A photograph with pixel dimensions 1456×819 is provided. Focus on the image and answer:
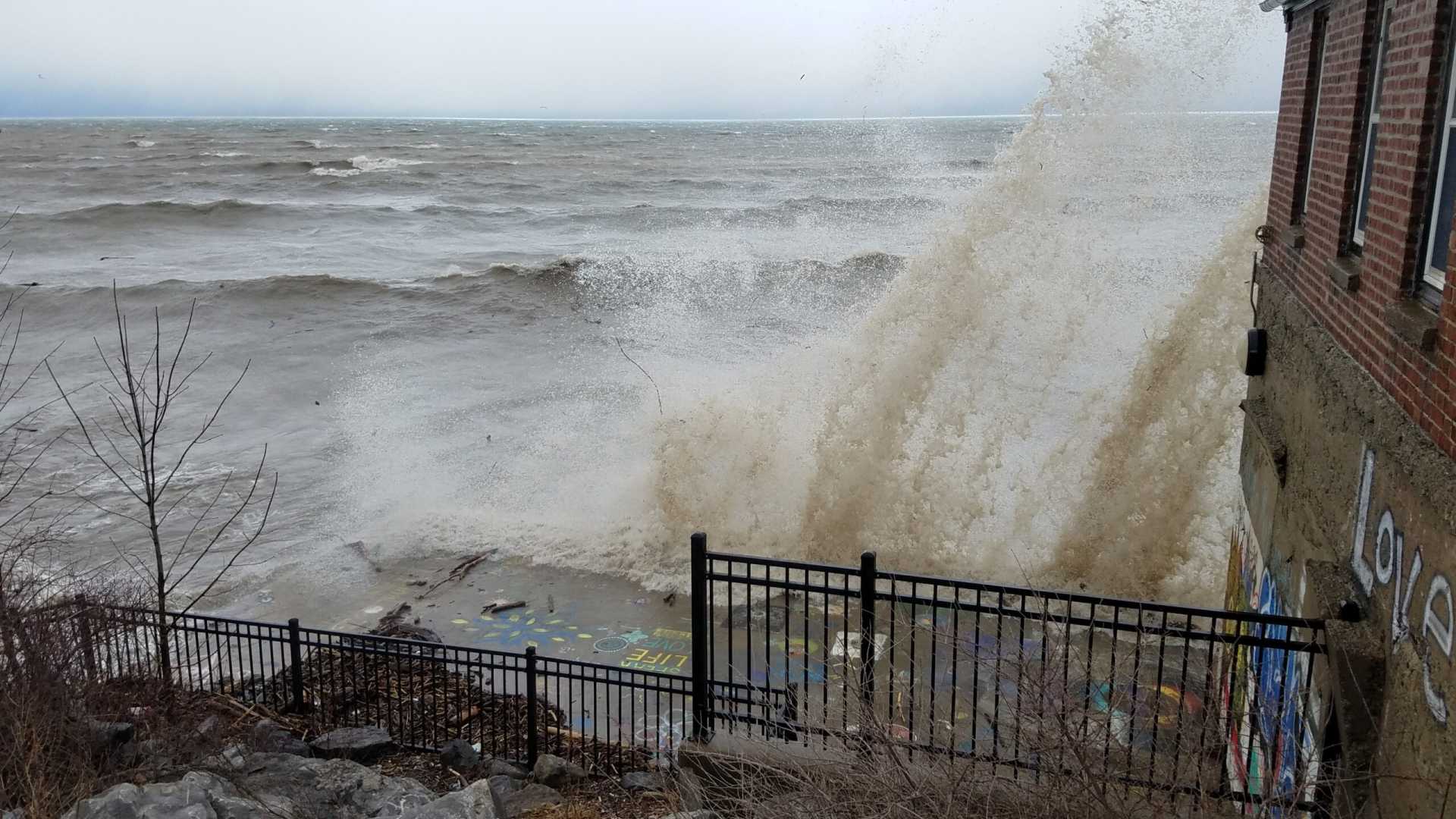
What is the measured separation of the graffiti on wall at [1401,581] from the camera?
3.41 meters

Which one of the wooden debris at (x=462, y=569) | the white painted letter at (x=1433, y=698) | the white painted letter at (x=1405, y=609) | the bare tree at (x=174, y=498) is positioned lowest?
the wooden debris at (x=462, y=569)

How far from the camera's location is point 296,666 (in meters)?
8.37

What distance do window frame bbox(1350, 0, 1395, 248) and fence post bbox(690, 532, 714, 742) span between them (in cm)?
384

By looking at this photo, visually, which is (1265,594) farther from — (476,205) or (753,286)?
(476,205)

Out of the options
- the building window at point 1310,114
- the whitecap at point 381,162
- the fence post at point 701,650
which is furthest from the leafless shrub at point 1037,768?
the whitecap at point 381,162

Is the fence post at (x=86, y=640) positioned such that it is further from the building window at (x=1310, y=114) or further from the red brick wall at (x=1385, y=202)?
the building window at (x=1310, y=114)

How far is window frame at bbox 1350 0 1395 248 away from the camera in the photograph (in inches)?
200

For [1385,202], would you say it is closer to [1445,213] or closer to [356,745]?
[1445,213]

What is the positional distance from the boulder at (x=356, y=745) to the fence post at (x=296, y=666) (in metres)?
0.74

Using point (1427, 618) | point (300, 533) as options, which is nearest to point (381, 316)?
point (300, 533)

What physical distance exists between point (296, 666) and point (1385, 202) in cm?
790

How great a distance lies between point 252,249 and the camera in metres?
42.2

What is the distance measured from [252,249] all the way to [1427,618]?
1759 inches

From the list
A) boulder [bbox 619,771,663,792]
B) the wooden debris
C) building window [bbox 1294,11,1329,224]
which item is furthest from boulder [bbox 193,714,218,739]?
building window [bbox 1294,11,1329,224]
